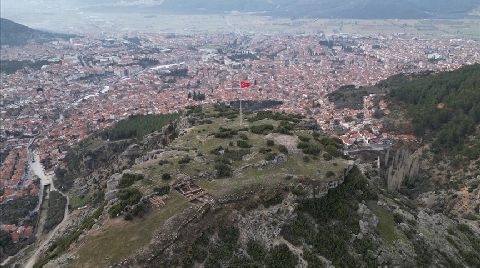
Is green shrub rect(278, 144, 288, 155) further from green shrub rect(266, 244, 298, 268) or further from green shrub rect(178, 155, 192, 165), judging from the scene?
green shrub rect(266, 244, 298, 268)

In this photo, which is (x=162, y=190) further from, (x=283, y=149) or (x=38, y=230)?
(x=38, y=230)

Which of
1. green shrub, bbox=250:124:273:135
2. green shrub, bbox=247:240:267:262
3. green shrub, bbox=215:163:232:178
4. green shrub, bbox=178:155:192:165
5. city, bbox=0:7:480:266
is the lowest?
city, bbox=0:7:480:266

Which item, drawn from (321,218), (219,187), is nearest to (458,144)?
(321,218)

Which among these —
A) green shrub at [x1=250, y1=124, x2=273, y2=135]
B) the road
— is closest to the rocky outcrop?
green shrub at [x1=250, y1=124, x2=273, y2=135]

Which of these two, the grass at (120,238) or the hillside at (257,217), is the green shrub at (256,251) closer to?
the hillside at (257,217)

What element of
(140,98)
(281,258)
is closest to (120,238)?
(281,258)

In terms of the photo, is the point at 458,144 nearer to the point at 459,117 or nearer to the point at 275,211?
the point at 459,117

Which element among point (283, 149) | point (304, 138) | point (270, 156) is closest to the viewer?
point (270, 156)
